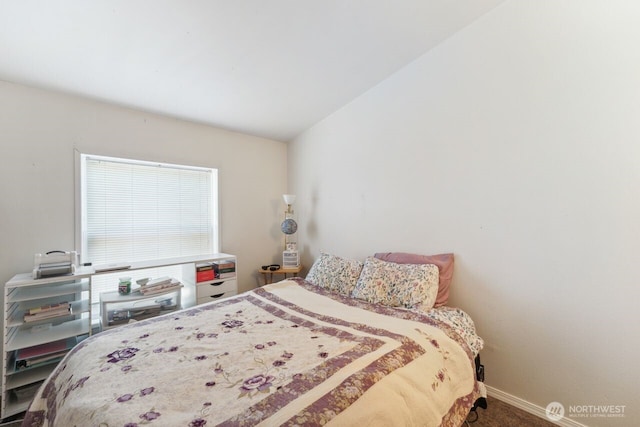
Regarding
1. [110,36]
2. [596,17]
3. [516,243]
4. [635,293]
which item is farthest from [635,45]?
[110,36]

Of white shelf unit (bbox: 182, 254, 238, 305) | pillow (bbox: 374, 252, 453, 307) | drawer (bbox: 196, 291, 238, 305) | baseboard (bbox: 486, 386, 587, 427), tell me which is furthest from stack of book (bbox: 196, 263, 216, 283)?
baseboard (bbox: 486, 386, 587, 427)

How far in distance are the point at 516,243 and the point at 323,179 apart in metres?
2.05

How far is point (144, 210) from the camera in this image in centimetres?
263

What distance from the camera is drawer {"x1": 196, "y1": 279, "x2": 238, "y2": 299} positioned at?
98.6 inches

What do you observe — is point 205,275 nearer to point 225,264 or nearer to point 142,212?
point 225,264

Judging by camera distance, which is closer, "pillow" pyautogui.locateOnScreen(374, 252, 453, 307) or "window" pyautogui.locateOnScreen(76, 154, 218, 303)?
"pillow" pyautogui.locateOnScreen(374, 252, 453, 307)

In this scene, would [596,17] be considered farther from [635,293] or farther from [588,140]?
[635,293]

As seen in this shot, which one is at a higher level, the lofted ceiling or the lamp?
the lofted ceiling

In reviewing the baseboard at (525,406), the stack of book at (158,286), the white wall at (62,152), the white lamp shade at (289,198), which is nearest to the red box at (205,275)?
the stack of book at (158,286)

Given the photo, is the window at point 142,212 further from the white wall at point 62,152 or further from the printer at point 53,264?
the printer at point 53,264

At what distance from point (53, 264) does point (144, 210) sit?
919mm

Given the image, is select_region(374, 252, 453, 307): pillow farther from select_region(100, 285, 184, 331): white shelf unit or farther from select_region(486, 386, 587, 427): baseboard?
select_region(100, 285, 184, 331): white shelf unit

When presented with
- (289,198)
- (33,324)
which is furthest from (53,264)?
(289,198)

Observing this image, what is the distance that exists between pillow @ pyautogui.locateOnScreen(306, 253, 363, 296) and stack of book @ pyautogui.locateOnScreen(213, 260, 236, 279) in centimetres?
88
